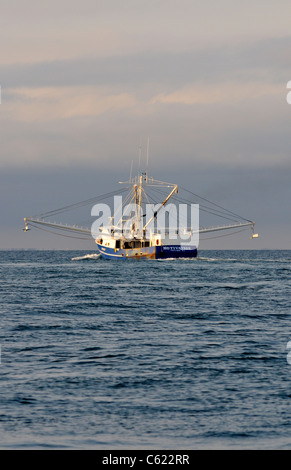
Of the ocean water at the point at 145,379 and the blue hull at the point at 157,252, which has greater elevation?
the blue hull at the point at 157,252

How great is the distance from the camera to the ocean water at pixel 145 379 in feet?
58.8

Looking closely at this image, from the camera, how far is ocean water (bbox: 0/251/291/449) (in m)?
17.9

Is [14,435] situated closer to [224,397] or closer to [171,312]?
[224,397]

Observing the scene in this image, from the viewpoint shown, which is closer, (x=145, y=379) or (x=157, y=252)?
(x=145, y=379)

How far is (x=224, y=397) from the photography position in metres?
21.7

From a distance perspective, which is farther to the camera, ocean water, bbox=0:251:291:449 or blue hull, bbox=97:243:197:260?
blue hull, bbox=97:243:197:260

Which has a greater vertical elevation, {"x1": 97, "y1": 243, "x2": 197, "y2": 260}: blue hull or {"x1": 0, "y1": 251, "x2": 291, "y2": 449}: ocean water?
{"x1": 97, "y1": 243, "x2": 197, "y2": 260}: blue hull

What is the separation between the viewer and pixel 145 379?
24.2m

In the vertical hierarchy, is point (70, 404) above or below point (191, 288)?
below

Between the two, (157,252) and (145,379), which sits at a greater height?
(157,252)

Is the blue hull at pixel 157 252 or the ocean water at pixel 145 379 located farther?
the blue hull at pixel 157 252

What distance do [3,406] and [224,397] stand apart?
24.7 ft
